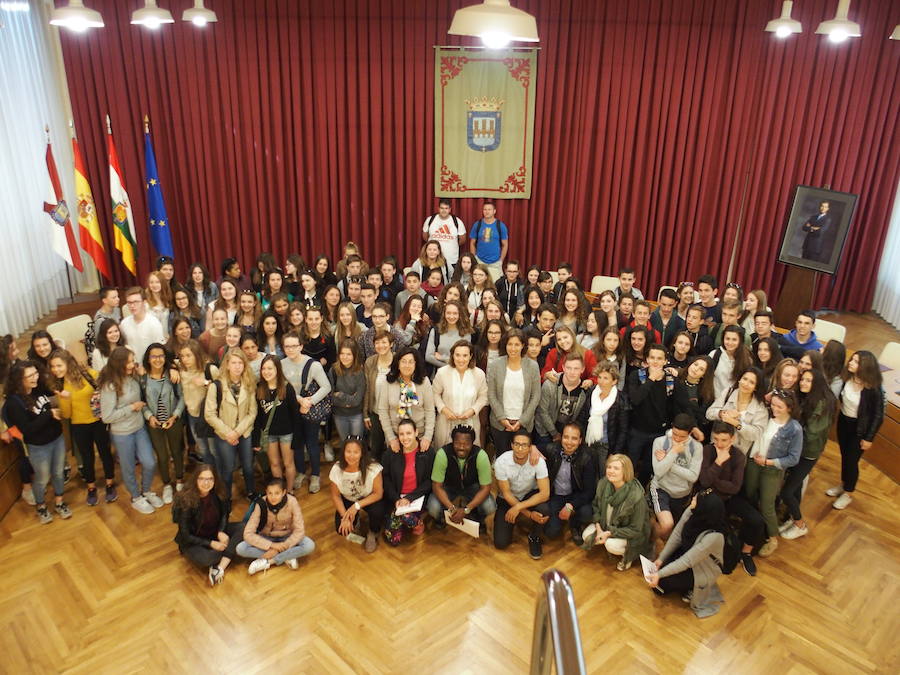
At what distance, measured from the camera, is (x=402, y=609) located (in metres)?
4.47

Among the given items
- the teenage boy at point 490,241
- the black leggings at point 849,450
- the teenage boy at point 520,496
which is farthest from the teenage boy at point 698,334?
the teenage boy at point 490,241

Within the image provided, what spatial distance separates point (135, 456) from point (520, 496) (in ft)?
10.1

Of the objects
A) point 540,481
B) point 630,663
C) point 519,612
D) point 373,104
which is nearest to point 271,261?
point 373,104

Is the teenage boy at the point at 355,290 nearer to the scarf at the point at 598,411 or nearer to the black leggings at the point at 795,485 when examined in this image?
the scarf at the point at 598,411

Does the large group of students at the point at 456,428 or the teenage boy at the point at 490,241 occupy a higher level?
the teenage boy at the point at 490,241

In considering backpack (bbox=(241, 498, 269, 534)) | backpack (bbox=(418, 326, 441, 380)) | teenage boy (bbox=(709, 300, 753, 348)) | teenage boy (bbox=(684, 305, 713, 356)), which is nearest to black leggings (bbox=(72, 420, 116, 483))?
backpack (bbox=(241, 498, 269, 534))

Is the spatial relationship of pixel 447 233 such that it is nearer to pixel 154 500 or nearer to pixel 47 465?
pixel 154 500

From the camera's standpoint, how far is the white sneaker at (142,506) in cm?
534

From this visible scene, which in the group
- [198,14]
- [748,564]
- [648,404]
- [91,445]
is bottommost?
[748,564]

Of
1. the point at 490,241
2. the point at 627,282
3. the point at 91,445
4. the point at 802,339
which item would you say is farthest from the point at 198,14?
the point at 802,339

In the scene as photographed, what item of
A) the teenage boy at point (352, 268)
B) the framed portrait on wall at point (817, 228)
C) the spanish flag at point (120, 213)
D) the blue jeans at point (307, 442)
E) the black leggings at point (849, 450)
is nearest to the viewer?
the black leggings at point (849, 450)

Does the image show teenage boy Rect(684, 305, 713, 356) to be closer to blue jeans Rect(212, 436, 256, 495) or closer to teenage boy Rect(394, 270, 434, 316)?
teenage boy Rect(394, 270, 434, 316)

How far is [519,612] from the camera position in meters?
4.45

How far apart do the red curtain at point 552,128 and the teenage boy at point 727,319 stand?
13.1 ft
